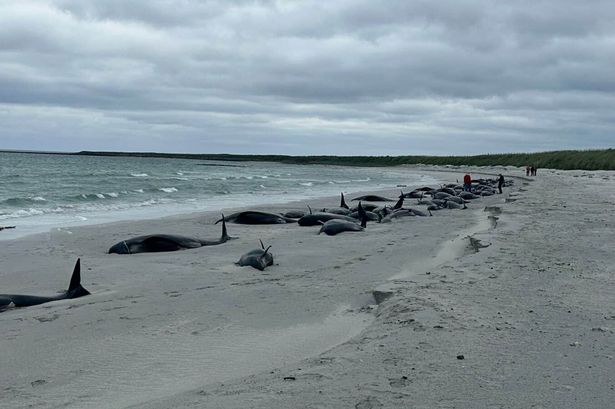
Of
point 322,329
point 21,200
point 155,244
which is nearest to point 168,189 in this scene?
point 21,200

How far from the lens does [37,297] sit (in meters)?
7.25

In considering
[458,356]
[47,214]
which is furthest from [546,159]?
[458,356]

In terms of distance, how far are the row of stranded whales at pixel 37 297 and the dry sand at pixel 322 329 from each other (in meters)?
0.24

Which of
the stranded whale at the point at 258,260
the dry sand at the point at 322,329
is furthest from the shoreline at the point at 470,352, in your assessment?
the stranded whale at the point at 258,260

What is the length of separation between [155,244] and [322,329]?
609 centimetres

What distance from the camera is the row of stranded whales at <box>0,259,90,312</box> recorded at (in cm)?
698

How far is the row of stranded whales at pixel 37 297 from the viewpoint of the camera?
698 centimetres

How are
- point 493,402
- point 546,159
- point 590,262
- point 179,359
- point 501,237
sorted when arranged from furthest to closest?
point 546,159, point 501,237, point 590,262, point 179,359, point 493,402

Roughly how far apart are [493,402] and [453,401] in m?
0.23

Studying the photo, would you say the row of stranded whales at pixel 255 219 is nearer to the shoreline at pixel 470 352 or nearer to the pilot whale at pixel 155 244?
the pilot whale at pixel 155 244

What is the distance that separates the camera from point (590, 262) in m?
8.65

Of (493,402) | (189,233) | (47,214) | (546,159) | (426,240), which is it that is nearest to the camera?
(493,402)

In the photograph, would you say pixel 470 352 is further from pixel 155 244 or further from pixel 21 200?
pixel 21 200

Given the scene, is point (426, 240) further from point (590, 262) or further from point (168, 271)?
point (168, 271)
